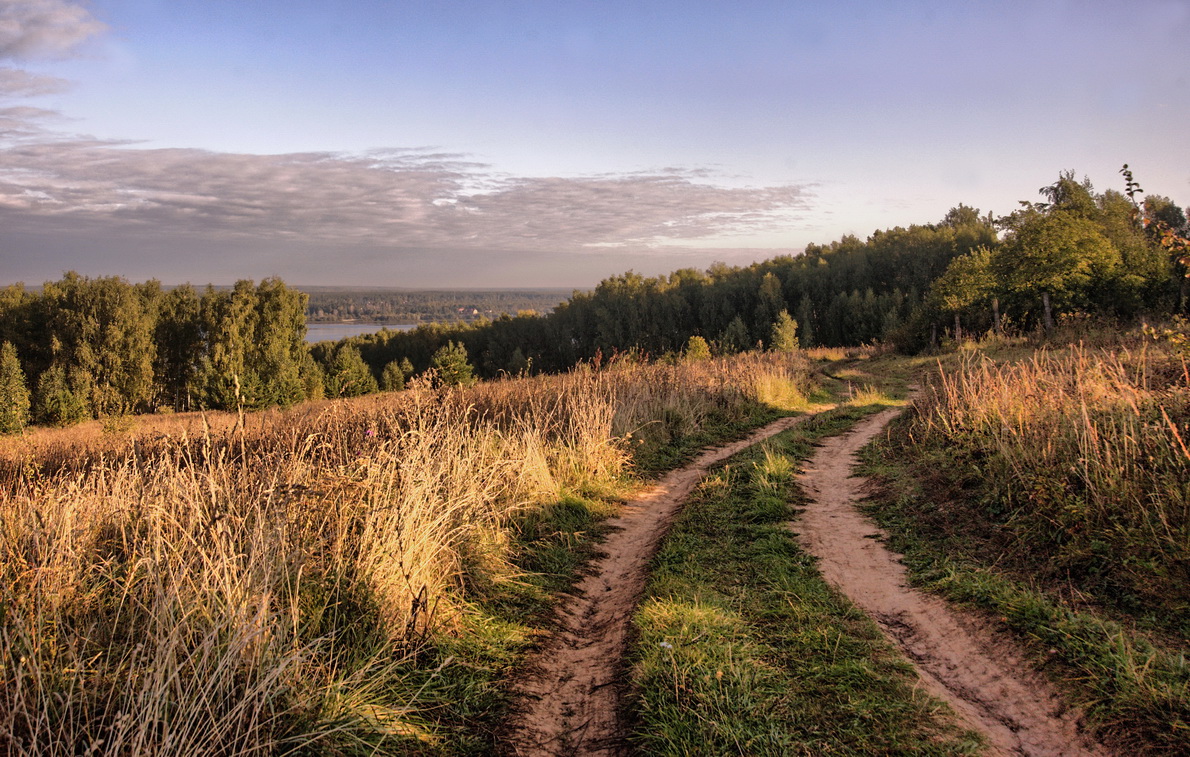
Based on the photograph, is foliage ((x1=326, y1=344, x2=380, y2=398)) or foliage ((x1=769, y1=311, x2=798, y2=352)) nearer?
foliage ((x1=326, y1=344, x2=380, y2=398))

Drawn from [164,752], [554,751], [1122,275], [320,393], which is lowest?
[320,393]

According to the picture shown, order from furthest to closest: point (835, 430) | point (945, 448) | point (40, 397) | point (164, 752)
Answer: point (40, 397) < point (835, 430) < point (945, 448) < point (164, 752)

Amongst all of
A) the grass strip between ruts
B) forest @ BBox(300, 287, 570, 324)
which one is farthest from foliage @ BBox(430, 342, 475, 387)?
forest @ BBox(300, 287, 570, 324)

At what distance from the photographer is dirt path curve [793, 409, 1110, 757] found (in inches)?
119

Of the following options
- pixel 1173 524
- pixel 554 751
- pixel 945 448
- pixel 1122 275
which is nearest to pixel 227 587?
pixel 554 751

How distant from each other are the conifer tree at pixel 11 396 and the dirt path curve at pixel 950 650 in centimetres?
3022

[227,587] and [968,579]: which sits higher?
[227,587]

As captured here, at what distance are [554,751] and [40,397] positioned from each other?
5282cm

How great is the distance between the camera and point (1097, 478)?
4973 mm

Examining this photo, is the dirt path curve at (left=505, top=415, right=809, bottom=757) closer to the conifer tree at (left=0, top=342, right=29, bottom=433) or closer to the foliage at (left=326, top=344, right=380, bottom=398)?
the foliage at (left=326, top=344, right=380, bottom=398)

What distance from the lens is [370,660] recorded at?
132 inches

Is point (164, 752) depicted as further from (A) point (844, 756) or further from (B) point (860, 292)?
(B) point (860, 292)

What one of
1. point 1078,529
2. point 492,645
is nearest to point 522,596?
point 492,645

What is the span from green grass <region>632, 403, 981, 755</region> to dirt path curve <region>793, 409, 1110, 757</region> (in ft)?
0.52
